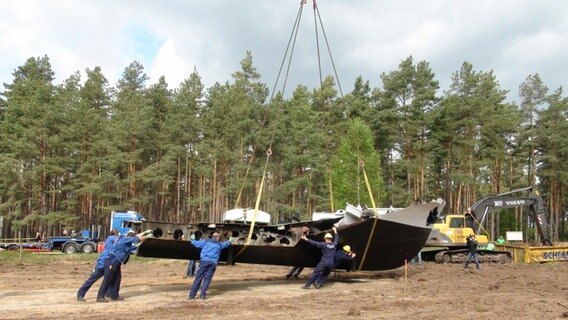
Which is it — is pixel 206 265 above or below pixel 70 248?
above

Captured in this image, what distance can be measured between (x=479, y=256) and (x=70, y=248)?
19.7 meters

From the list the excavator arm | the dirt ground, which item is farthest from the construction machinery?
the dirt ground

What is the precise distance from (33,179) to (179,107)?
12.1 m

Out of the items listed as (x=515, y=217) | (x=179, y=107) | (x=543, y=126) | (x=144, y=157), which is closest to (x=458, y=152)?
(x=543, y=126)

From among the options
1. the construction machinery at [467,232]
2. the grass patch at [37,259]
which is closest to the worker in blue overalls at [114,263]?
the grass patch at [37,259]

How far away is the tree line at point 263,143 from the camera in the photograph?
34.9 meters

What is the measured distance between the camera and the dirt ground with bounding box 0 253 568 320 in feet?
24.2

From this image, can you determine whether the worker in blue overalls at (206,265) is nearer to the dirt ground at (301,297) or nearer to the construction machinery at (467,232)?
the dirt ground at (301,297)

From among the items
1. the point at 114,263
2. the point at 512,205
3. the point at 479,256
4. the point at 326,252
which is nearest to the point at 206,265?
the point at 114,263

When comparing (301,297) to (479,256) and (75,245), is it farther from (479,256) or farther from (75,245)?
(75,245)

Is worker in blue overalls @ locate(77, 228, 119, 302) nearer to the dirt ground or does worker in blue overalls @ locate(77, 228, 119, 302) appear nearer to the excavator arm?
the dirt ground

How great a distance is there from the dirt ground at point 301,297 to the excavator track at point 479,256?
4089 millimetres

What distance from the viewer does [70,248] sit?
25.1 metres

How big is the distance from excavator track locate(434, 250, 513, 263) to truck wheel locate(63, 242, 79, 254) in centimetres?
1791
